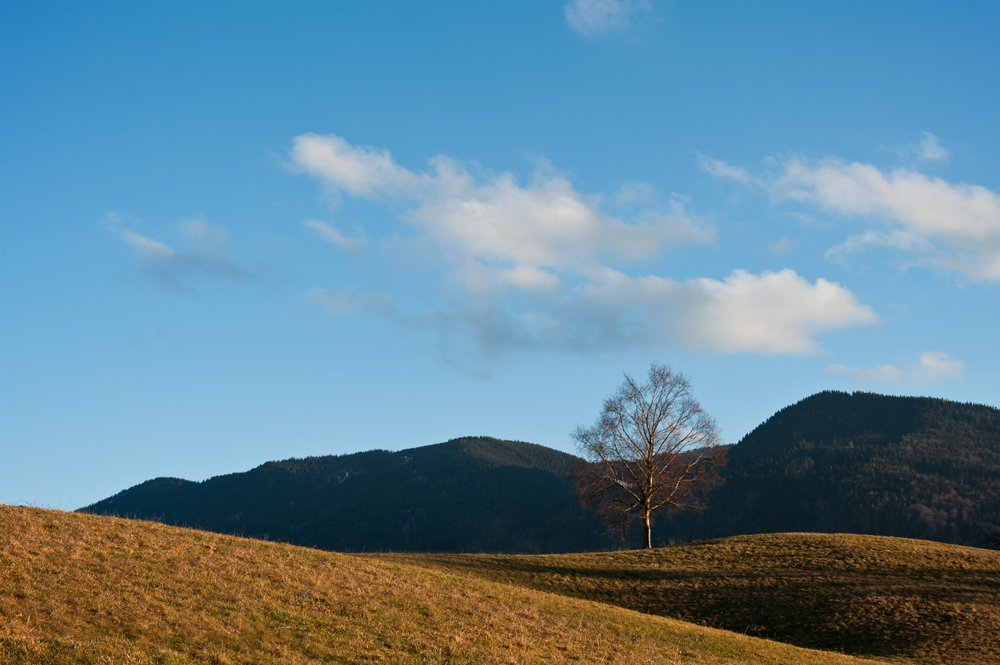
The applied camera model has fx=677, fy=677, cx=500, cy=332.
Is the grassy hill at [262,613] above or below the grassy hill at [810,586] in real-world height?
above

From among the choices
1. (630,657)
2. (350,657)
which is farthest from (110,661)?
(630,657)

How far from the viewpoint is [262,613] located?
17.2 meters

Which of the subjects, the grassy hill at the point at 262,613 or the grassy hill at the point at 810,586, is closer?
the grassy hill at the point at 262,613

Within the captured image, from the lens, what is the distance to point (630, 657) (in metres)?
18.5

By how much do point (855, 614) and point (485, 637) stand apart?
19.8 metres

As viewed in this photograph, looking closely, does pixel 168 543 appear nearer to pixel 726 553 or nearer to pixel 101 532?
pixel 101 532

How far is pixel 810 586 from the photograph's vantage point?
33.2 m

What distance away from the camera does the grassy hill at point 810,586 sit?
27.4m

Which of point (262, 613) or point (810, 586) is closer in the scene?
point (262, 613)

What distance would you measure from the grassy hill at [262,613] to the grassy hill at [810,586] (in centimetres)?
449

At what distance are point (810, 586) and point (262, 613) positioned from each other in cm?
2715

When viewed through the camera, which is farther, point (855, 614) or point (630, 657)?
A: point (855, 614)

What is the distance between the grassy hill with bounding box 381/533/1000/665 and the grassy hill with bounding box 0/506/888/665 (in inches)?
177

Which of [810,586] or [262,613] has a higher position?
[262,613]
